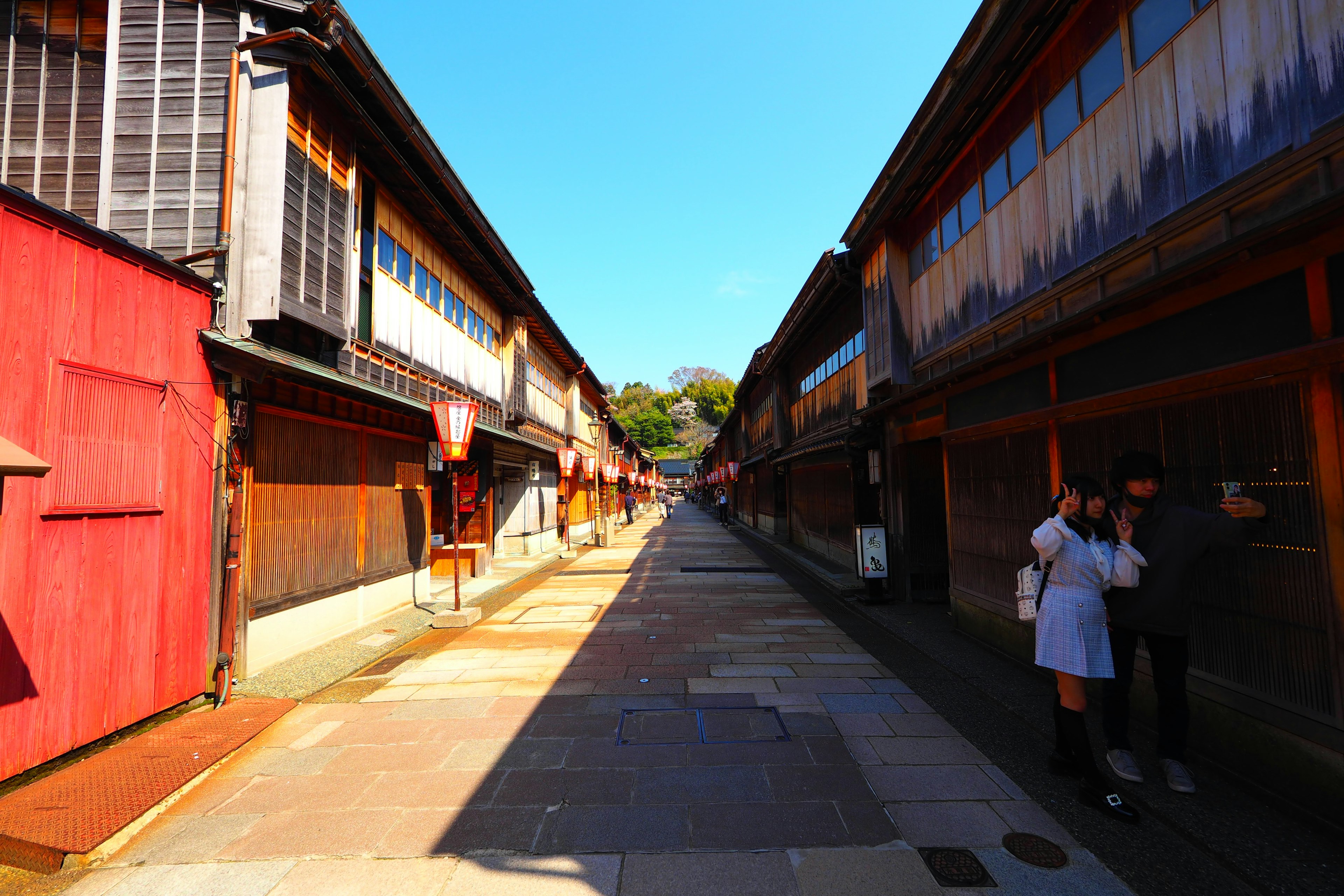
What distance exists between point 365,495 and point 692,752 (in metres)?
7.35

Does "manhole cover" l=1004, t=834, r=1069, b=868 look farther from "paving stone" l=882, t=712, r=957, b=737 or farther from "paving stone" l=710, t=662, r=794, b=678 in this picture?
"paving stone" l=710, t=662, r=794, b=678

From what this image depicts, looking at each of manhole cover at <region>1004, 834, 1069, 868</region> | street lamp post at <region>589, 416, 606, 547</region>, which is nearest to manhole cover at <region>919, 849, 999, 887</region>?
manhole cover at <region>1004, 834, 1069, 868</region>

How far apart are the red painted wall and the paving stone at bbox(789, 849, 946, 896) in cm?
599

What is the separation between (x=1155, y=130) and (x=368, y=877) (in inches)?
→ 322

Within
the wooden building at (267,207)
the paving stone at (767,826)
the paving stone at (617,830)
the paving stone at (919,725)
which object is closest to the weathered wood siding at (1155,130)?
the paving stone at (919,725)

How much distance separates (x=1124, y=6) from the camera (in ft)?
16.7

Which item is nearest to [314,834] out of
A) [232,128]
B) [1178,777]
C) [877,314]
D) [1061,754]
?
[1061,754]

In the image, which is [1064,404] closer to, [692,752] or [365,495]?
[692,752]

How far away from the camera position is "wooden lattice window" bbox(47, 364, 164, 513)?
4820 mm

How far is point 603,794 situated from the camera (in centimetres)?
415

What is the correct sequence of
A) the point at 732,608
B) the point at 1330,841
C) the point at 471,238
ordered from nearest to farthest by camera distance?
the point at 1330,841
the point at 732,608
the point at 471,238

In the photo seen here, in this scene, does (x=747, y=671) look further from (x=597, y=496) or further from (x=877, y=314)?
(x=597, y=496)

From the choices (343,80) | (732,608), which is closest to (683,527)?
A: (732,608)

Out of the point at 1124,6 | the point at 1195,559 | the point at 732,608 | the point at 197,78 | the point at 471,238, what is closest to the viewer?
the point at 1195,559
